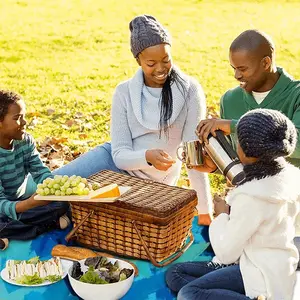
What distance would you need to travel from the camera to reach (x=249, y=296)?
2.49 metres

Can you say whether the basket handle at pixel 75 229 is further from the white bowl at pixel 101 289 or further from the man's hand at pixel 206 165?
the man's hand at pixel 206 165

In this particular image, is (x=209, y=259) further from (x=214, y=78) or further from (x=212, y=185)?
(x=214, y=78)

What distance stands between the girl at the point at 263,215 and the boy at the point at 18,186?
118 centimetres

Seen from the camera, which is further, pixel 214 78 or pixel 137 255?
pixel 214 78

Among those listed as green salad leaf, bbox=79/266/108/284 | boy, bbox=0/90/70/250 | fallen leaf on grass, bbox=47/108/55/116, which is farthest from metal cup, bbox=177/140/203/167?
fallen leaf on grass, bbox=47/108/55/116

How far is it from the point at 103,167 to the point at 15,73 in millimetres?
4157

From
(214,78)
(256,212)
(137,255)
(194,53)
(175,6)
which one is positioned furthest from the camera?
(175,6)

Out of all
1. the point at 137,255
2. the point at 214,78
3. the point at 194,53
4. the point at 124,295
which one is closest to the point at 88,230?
the point at 137,255

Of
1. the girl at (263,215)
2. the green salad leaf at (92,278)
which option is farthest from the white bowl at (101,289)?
the girl at (263,215)

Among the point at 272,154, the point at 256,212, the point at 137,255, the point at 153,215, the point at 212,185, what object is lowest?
the point at 212,185

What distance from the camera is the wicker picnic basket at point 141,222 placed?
118 inches

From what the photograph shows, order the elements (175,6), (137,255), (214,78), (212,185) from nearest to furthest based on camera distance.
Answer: (137,255), (212,185), (214,78), (175,6)

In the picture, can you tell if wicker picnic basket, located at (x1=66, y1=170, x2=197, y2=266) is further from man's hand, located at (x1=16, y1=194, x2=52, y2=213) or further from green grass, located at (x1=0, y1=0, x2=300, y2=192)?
green grass, located at (x1=0, y1=0, x2=300, y2=192)

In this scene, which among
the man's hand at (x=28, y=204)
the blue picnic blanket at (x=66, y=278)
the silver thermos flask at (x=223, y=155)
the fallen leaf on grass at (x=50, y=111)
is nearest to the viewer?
the blue picnic blanket at (x=66, y=278)
